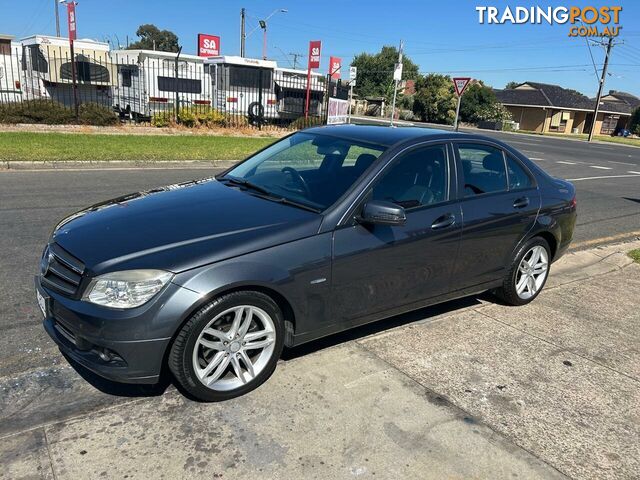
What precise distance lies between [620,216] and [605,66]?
155 feet

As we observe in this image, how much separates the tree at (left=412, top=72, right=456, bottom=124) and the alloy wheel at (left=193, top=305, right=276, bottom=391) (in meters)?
56.8

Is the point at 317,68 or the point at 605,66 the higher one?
the point at 605,66

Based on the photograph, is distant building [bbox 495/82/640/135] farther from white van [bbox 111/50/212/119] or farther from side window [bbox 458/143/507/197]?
side window [bbox 458/143/507/197]


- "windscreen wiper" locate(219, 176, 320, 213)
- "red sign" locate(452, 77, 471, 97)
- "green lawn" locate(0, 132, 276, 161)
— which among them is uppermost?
"red sign" locate(452, 77, 471, 97)

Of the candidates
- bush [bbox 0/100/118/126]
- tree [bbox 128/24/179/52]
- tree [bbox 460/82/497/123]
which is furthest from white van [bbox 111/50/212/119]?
tree [bbox 128/24/179/52]

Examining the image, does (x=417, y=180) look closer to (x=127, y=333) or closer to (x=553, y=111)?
(x=127, y=333)

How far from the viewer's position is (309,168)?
13.5ft

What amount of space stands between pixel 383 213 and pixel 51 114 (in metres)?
15.9

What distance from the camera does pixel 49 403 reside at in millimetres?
3057

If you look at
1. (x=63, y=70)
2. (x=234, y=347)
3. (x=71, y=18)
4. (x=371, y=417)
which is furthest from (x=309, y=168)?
(x=63, y=70)

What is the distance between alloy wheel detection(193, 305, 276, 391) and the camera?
3027 mm

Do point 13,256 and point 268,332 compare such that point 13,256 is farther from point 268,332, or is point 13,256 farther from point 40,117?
point 40,117

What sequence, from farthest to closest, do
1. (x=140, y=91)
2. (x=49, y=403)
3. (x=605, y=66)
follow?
(x=605, y=66) → (x=140, y=91) → (x=49, y=403)

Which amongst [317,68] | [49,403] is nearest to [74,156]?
[49,403]
